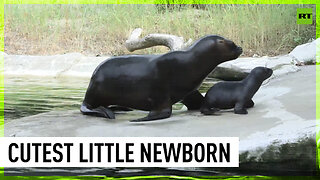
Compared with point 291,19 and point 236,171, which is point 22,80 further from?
point 236,171

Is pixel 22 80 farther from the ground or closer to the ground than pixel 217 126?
closer to the ground

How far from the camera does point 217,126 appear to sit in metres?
3.34

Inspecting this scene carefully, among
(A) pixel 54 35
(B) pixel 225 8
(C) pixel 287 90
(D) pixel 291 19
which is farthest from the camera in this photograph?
(A) pixel 54 35

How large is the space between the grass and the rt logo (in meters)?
0.12

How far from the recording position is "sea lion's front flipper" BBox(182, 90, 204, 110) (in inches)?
151

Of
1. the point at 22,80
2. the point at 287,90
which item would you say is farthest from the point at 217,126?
the point at 22,80

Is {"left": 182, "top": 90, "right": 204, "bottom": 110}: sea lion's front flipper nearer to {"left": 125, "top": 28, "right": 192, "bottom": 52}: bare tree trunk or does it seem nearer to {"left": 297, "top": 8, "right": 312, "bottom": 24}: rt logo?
{"left": 125, "top": 28, "right": 192, "bottom": 52}: bare tree trunk

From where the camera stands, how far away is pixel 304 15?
10.0m

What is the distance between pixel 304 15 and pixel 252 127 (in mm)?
7224

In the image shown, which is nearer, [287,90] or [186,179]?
[186,179]

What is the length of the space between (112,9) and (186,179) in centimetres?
893

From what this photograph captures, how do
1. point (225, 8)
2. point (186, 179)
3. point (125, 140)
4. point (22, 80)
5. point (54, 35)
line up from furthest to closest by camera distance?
point (54, 35), point (225, 8), point (22, 80), point (125, 140), point (186, 179)

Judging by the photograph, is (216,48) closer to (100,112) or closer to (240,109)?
(240,109)

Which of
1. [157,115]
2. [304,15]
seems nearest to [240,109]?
[157,115]
